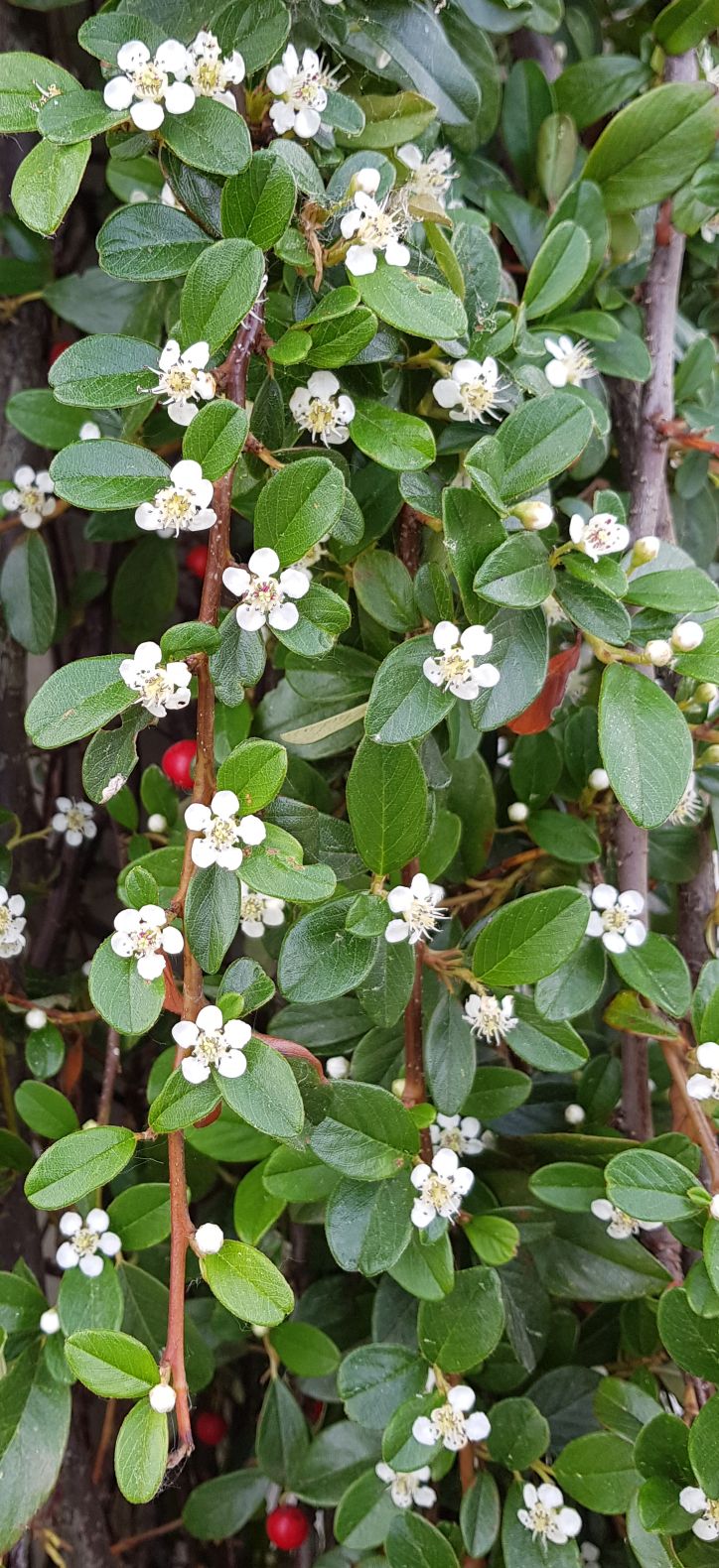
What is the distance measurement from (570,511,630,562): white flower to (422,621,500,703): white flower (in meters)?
0.07

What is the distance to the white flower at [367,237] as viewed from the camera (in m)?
0.53

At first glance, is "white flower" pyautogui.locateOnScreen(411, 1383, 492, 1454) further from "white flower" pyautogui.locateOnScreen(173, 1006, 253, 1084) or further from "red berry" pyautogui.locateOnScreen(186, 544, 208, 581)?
"red berry" pyautogui.locateOnScreen(186, 544, 208, 581)

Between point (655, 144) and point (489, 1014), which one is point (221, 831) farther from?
point (655, 144)

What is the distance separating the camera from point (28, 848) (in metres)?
0.96

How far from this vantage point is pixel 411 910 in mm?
604

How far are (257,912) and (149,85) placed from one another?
44cm

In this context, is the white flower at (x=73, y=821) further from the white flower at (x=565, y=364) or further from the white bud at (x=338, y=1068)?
the white flower at (x=565, y=364)

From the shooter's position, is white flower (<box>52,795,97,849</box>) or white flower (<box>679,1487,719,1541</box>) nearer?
white flower (<box>679,1487,719,1541</box>)

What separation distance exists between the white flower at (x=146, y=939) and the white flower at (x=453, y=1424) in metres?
0.35

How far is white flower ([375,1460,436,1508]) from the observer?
705mm

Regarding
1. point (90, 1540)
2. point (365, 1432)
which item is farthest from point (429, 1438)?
point (90, 1540)

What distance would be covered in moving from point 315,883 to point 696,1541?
0.47 metres

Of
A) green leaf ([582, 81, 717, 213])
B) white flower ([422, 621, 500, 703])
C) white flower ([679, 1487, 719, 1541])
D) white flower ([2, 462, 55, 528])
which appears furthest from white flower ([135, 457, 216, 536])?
white flower ([679, 1487, 719, 1541])

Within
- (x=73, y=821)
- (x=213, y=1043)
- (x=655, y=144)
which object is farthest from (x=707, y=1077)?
(x=655, y=144)
